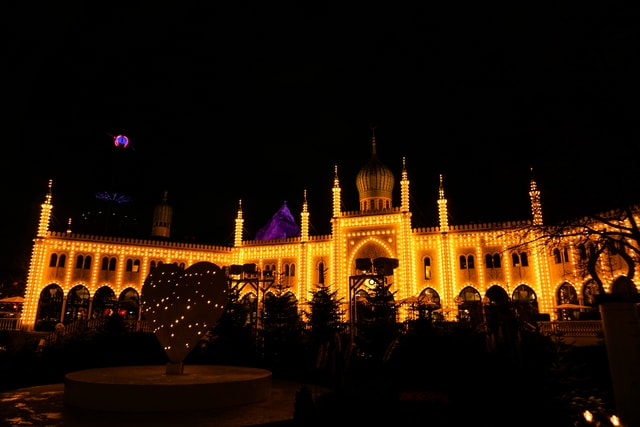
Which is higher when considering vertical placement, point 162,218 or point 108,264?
point 162,218

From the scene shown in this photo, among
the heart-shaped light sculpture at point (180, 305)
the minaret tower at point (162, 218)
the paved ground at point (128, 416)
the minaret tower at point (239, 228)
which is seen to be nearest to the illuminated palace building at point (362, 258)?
the minaret tower at point (239, 228)

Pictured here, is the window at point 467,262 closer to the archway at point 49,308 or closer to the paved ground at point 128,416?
the paved ground at point 128,416

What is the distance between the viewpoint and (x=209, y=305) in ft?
37.3

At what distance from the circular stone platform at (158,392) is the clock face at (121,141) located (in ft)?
146

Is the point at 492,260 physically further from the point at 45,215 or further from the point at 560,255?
the point at 45,215

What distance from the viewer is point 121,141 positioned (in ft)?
163

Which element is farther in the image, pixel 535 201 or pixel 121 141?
pixel 121 141

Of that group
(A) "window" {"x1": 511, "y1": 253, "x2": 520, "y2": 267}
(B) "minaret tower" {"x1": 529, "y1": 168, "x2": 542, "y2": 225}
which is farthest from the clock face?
(B) "minaret tower" {"x1": 529, "y1": 168, "x2": 542, "y2": 225}

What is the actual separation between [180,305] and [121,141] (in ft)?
146

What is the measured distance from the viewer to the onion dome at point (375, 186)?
41.4 m

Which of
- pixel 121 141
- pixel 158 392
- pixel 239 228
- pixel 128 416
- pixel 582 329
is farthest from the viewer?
pixel 121 141

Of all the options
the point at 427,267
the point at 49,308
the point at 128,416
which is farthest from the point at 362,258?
the point at 49,308

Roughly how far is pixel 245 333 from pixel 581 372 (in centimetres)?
1235

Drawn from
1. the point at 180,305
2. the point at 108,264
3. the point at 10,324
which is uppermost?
the point at 108,264
